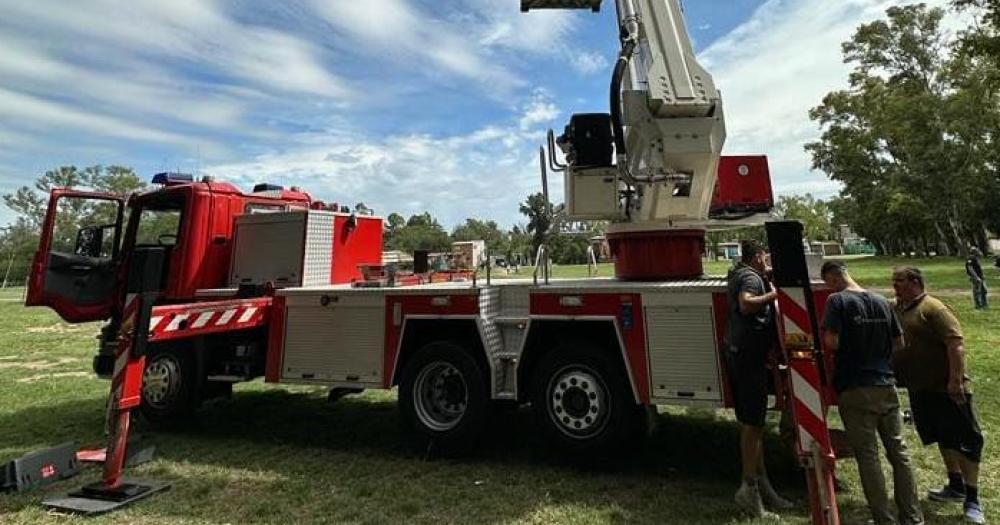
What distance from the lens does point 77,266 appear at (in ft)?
24.9

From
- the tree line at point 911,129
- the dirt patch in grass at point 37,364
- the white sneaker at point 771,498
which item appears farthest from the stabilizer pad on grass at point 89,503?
the tree line at point 911,129

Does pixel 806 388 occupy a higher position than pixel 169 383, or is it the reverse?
pixel 806 388

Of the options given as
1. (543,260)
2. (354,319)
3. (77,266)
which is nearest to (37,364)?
(77,266)

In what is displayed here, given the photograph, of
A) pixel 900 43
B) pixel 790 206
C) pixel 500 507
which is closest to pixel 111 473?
pixel 500 507

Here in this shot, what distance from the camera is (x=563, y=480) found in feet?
18.2

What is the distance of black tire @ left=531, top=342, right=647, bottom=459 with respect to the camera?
5.49 m

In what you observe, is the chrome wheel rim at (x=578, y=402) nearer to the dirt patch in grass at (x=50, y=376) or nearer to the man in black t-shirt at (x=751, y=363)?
the man in black t-shirt at (x=751, y=363)

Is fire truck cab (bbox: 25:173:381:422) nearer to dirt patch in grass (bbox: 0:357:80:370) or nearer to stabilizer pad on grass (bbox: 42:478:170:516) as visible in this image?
stabilizer pad on grass (bbox: 42:478:170:516)

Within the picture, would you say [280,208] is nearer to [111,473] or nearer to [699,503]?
[111,473]

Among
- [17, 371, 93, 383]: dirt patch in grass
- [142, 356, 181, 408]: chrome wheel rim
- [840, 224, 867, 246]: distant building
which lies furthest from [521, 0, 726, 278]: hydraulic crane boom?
[840, 224, 867, 246]: distant building

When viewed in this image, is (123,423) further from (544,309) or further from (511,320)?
(544,309)

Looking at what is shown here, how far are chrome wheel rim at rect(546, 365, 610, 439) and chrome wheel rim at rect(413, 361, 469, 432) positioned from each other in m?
1.03

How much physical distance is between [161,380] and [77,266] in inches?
71.2

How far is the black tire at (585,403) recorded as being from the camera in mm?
5492
